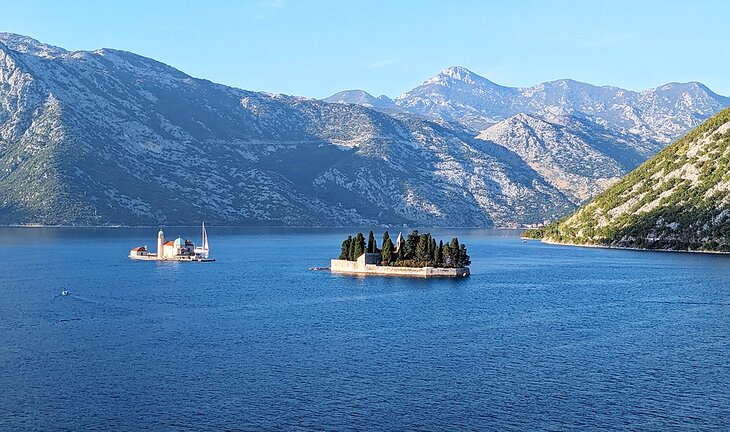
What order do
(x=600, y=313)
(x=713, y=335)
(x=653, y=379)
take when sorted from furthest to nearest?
(x=600, y=313)
(x=713, y=335)
(x=653, y=379)

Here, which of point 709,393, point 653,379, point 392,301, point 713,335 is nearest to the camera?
point 709,393

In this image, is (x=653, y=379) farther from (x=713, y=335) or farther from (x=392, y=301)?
(x=392, y=301)

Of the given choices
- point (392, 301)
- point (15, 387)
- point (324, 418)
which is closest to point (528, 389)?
point (324, 418)

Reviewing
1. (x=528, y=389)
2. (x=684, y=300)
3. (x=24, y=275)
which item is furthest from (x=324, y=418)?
(x=24, y=275)

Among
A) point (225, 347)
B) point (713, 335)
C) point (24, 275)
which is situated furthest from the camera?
point (24, 275)

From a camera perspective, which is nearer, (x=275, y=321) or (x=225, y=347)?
(x=225, y=347)

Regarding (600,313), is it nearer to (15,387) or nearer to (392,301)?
(392,301)
